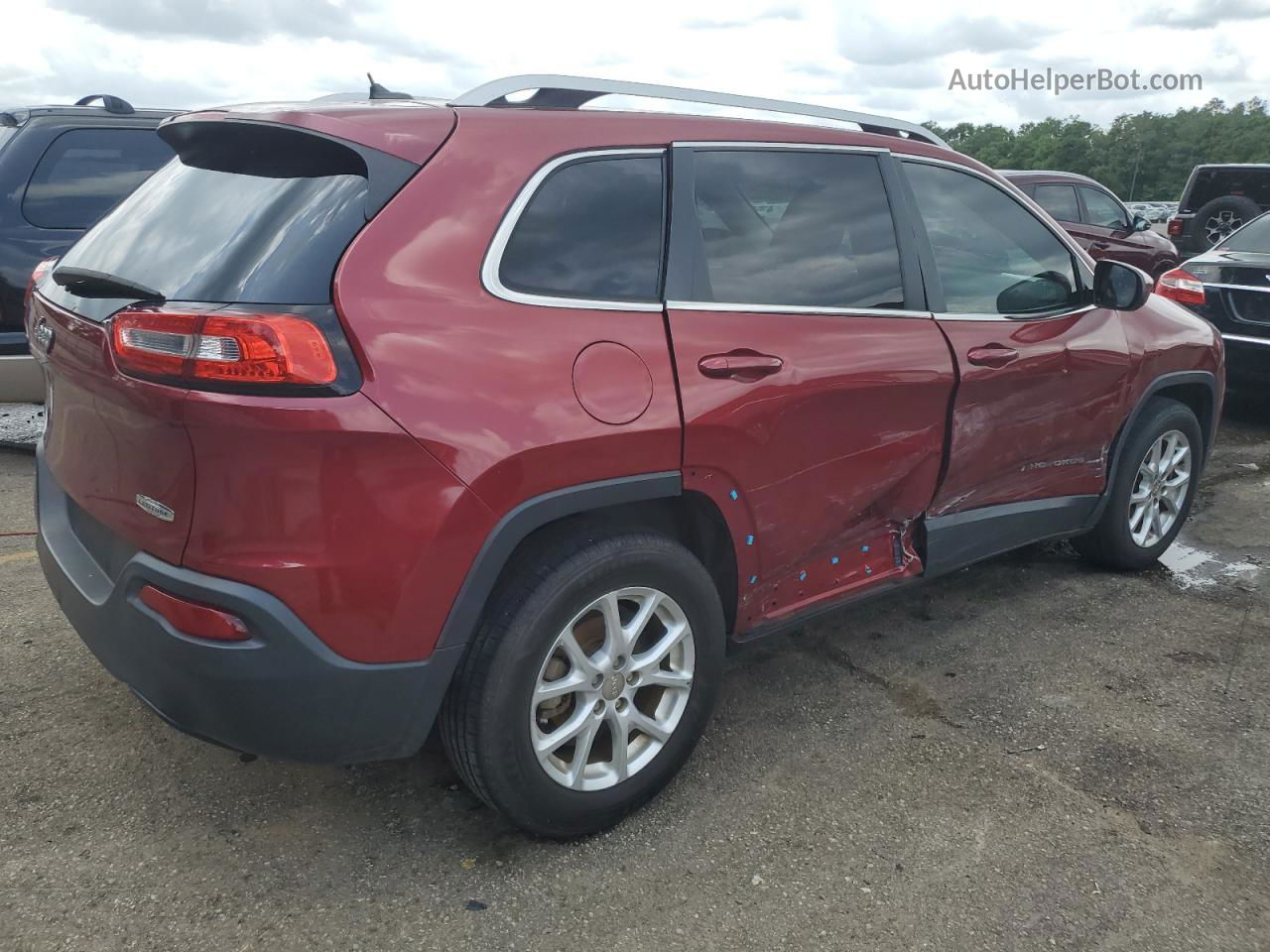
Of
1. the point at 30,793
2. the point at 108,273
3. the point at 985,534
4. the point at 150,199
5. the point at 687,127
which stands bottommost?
the point at 30,793

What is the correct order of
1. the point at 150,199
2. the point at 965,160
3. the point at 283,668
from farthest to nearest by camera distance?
the point at 965,160 < the point at 150,199 < the point at 283,668

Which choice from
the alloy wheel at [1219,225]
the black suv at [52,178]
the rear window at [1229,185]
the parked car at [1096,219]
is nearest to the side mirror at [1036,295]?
the black suv at [52,178]

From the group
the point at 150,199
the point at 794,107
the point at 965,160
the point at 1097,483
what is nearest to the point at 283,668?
the point at 150,199

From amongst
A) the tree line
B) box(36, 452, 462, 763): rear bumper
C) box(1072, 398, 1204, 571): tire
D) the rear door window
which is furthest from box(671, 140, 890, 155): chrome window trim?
the tree line

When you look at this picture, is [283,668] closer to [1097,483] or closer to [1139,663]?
[1139,663]

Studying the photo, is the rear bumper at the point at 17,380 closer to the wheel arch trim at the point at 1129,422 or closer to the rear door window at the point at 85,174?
the rear door window at the point at 85,174

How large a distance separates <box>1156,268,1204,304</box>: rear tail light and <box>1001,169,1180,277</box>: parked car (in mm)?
5065

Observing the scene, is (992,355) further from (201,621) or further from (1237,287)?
(1237,287)

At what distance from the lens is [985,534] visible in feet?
12.1

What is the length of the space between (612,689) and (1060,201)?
10723 millimetres

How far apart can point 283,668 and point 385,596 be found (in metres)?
0.25

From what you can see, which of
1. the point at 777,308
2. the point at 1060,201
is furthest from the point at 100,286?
the point at 1060,201

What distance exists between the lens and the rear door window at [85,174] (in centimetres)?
561

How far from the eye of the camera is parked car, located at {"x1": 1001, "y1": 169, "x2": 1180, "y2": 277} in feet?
37.7
